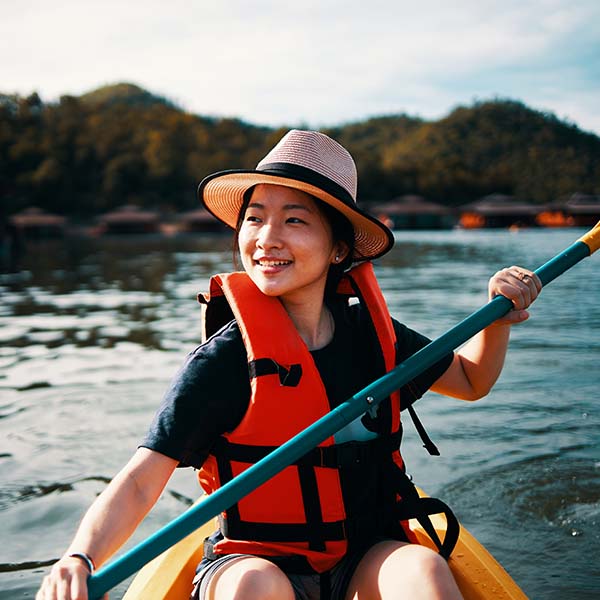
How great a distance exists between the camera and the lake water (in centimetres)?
276

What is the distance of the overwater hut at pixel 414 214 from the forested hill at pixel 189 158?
7.69m

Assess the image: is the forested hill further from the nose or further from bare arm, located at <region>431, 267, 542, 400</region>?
the nose

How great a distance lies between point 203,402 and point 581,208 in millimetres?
57012

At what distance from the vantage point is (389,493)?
65.9 inches

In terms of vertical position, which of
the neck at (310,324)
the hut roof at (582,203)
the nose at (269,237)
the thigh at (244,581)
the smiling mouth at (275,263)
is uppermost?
the hut roof at (582,203)

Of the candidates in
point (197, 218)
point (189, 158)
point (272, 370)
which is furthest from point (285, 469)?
point (189, 158)

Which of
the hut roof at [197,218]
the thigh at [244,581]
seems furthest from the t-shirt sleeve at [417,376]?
the hut roof at [197,218]

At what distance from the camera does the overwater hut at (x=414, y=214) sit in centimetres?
5681

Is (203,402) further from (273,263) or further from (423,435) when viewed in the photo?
(423,435)

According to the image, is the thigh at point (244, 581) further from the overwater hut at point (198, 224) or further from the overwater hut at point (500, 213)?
the overwater hut at point (500, 213)

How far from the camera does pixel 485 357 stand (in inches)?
72.1

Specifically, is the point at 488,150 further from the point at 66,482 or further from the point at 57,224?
the point at 66,482

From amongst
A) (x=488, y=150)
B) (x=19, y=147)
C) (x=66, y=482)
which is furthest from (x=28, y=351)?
(x=488, y=150)

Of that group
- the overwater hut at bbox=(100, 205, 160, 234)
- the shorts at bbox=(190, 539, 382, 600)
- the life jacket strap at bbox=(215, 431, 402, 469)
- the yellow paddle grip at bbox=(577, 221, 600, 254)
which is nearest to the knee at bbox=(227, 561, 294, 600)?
the shorts at bbox=(190, 539, 382, 600)
